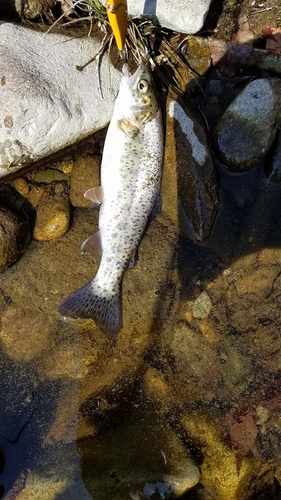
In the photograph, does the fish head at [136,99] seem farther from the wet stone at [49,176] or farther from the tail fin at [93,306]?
the tail fin at [93,306]

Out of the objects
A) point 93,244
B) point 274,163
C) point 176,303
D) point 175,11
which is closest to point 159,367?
point 176,303

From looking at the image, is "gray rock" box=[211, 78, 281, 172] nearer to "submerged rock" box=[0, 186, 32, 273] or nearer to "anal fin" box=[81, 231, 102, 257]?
"anal fin" box=[81, 231, 102, 257]

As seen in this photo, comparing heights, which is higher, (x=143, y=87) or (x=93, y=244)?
(x=143, y=87)

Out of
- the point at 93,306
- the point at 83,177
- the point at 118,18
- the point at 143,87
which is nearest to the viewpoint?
the point at 143,87

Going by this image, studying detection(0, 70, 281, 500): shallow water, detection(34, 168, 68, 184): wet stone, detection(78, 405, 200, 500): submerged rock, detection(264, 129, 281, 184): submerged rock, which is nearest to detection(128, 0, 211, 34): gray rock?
detection(264, 129, 281, 184): submerged rock

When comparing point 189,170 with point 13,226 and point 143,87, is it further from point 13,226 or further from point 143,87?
point 13,226

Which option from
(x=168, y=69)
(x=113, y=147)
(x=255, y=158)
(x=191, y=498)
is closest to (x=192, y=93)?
(x=168, y=69)

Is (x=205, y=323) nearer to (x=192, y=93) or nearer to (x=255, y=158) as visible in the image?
(x=255, y=158)
